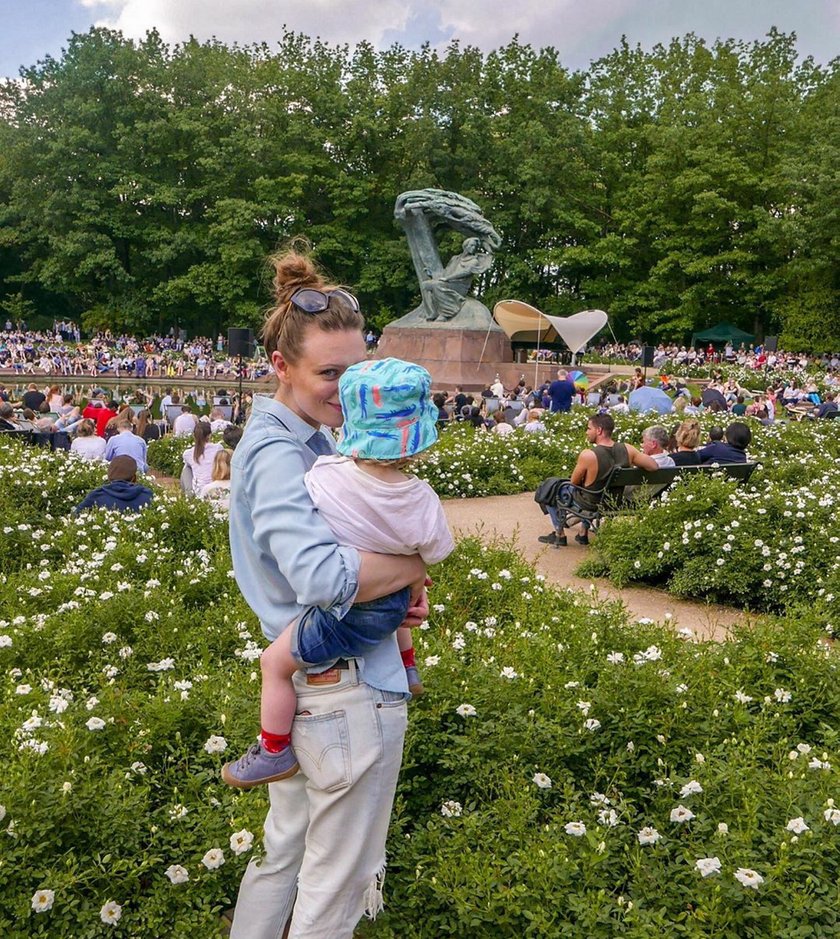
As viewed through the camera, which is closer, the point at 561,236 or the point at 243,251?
the point at 243,251

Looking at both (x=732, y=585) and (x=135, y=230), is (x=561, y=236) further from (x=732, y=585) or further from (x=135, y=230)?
(x=732, y=585)

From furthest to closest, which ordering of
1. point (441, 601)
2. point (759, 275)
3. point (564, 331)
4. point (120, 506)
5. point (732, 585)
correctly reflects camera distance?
point (759, 275)
point (564, 331)
point (120, 506)
point (732, 585)
point (441, 601)

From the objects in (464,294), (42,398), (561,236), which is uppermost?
(561,236)

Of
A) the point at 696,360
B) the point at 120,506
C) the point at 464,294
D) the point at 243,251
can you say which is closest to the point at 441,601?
the point at 120,506

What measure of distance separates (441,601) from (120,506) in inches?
124

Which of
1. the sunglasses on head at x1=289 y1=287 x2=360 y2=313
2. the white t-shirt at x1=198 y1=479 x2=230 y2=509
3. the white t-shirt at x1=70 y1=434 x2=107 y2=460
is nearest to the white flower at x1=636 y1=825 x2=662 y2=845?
the sunglasses on head at x1=289 y1=287 x2=360 y2=313

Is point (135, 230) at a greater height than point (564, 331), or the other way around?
point (135, 230)

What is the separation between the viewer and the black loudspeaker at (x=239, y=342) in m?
15.8

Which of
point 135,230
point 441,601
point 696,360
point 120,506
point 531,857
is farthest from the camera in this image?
point 135,230

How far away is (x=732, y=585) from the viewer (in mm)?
6324

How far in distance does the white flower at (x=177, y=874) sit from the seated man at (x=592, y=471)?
608 cm

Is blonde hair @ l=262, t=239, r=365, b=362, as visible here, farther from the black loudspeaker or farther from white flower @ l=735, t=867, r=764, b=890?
the black loudspeaker

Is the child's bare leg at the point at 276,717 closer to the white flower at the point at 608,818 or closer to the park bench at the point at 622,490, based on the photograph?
the white flower at the point at 608,818

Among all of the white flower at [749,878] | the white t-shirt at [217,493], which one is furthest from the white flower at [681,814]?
the white t-shirt at [217,493]
